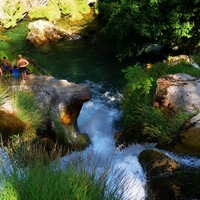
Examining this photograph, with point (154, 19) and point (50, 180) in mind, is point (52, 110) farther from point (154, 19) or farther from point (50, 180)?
point (50, 180)

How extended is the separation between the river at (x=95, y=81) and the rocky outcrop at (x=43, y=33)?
561 millimetres

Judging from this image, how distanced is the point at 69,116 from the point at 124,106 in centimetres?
214

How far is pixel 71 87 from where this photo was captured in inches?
488

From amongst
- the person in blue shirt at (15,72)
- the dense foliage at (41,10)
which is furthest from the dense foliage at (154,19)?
the dense foliage at (41,10)

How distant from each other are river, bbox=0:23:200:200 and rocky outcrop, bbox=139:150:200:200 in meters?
0.21

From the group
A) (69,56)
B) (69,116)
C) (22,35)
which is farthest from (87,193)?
(22,35)

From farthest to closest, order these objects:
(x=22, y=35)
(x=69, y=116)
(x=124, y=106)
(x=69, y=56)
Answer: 1. (x=22, y=35)
2. (x=69, y=56)
3. (x=69, y=116)
4. (x=124, y=106)

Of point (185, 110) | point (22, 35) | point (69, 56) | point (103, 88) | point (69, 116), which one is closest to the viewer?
point (185, 110)

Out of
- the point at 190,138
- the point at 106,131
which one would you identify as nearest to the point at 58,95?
the point at 106,131

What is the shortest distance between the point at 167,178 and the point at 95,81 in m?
9.64

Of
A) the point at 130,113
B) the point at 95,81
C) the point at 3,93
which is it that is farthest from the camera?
the point at 95,81

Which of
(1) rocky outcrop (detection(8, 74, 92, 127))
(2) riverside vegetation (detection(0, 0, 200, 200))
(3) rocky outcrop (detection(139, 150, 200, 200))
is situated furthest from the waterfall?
(1) rocky outcrop (detection(8, 74, 92, 127))

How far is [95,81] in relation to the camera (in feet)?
53.8

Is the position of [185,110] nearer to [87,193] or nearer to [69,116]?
[69,116]
